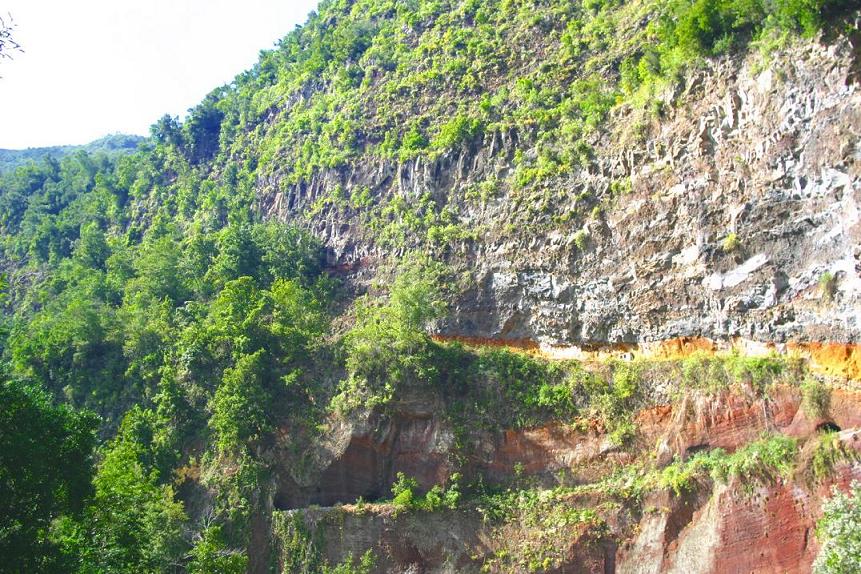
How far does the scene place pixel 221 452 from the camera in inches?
1102

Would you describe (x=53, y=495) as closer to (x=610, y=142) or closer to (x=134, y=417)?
(x=134, y=417)

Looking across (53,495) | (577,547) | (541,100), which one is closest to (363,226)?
(541,100)

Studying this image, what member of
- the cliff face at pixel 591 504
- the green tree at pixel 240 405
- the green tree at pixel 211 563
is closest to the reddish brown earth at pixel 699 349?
the cliff face at pixel 591 504

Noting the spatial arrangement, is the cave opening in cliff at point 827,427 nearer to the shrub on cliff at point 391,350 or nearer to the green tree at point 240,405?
the shrub on cliff at point 391,350

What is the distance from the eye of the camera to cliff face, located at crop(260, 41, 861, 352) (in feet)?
73.2

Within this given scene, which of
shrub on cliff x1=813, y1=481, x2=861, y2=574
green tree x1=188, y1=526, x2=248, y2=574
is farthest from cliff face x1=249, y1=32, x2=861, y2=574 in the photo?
Answer: green tree x1=188, y1=526, x2=248, y2=574

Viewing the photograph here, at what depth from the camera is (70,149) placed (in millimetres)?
90312

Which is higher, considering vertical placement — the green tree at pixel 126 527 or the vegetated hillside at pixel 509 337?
the vegetated hillside at pixel 509 337

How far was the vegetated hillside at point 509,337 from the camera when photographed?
21438 millimetres

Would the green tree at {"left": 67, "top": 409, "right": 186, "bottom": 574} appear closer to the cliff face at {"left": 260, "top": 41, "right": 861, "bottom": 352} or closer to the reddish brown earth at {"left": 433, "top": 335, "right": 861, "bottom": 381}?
the reddish brown earth at {"left": 433, "top": 335, "right": 861, "bottom": 381}

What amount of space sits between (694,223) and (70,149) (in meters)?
82.4

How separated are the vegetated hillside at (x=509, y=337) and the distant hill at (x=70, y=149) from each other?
5168cm

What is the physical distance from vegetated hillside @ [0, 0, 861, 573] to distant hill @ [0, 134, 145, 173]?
170 ft

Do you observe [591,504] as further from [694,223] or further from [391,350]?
[694,223]
